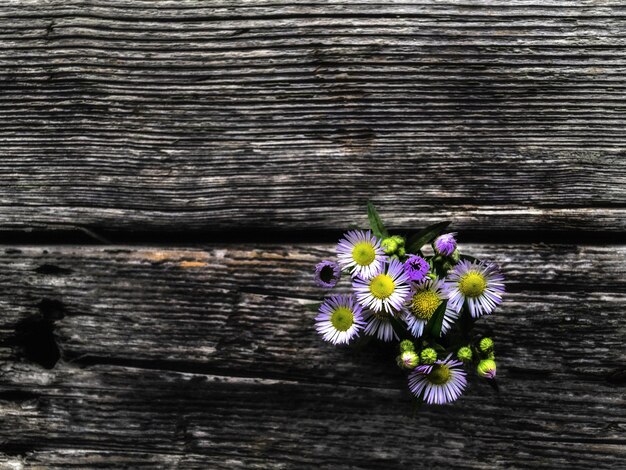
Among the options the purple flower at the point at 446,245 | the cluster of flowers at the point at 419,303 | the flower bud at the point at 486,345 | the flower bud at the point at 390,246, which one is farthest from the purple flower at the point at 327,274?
the flower bud at the point at 486,345

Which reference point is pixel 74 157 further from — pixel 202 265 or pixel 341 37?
pixel 341 37

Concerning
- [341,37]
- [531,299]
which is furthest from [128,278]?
[531,299]

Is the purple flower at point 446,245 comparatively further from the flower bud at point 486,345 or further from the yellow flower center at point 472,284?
the flower bud at point 486,345

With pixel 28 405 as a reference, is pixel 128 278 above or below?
above

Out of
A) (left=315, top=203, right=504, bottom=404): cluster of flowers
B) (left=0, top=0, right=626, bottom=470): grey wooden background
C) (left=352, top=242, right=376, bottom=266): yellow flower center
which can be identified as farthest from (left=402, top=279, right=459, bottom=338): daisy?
(left=0, top=0, right=626, bottom=470): grey wooden background

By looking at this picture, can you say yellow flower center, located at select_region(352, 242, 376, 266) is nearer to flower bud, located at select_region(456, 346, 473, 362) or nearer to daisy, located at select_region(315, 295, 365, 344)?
daisy, located at select_region(315, 295, 365, 344)

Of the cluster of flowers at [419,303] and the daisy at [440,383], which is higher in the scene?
the cluster of flowers at [419,303]

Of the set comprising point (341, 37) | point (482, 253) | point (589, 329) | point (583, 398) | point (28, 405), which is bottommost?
point (28, 405)
